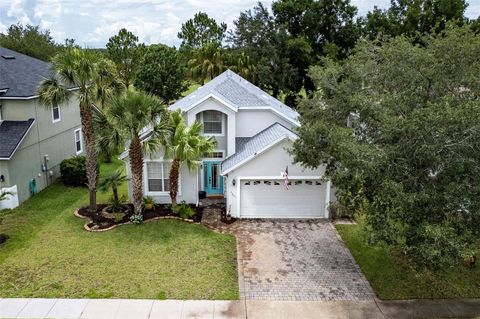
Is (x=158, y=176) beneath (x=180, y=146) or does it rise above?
beneath

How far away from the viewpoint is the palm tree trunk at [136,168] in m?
17.2

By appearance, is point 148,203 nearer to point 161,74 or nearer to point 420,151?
point 420,151

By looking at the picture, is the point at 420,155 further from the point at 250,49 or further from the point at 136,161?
the point at 250,49

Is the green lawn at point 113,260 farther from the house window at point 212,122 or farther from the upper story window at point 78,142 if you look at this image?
the upper story window at point 78,142

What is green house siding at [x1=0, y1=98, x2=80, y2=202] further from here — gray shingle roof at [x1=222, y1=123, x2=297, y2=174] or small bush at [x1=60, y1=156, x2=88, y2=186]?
gray shingle roof at [x1=222, y1=123, x2=297, y2=174]

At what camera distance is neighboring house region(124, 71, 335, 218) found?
1830 centimetres

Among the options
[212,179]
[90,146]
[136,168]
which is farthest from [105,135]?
[212,179]

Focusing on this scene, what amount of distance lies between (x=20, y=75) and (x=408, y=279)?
72.7 ft

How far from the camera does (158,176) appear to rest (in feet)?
64.7

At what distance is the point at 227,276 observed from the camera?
13484 mm

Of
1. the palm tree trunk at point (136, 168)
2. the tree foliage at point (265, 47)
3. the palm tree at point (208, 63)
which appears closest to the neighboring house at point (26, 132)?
the palm tree trunk at point (136, 168)

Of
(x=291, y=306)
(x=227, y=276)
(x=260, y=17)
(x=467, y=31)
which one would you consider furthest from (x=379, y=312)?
(x=260, y=17)

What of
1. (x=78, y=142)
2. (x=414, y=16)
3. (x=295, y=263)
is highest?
(x=414, y=16)

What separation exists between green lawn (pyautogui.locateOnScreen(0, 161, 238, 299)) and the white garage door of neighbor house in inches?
106
